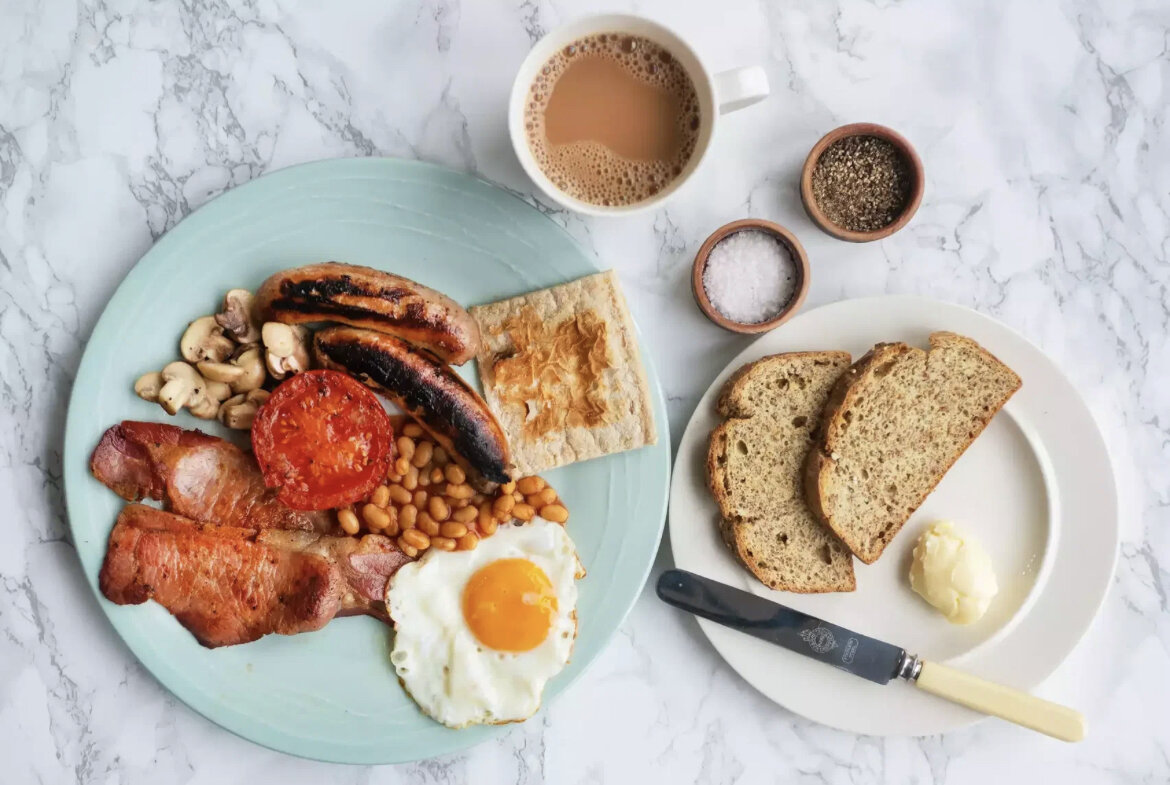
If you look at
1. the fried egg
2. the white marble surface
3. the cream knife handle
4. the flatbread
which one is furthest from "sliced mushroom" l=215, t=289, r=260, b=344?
the cream knife handle

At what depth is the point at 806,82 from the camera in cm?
299

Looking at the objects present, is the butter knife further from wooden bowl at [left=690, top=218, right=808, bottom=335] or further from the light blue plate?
wooden bowl at [left=690, top=218, right=808, bottom=335]

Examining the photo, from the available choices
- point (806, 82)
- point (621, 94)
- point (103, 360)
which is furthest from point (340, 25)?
point (806, 82)

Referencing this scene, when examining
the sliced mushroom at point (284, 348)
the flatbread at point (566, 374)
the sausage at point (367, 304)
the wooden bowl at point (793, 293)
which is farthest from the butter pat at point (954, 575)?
the sliced mushroom at point (284, 348)

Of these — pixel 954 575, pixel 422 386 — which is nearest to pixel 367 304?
pixel 422 386

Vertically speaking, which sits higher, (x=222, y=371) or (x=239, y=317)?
(x=239, y=317)

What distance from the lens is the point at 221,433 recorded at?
2.79 metres

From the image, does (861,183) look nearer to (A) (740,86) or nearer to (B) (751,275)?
(B) (751,275)

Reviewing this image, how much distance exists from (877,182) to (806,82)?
42cm

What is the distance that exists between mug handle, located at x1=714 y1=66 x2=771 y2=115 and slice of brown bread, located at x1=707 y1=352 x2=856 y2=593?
2.53 feet

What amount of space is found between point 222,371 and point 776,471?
1.68m

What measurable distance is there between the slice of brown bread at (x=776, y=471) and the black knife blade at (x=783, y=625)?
9 cm

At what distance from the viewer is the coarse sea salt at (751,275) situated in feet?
9.30

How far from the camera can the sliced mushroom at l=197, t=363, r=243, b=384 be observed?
2.66 m
